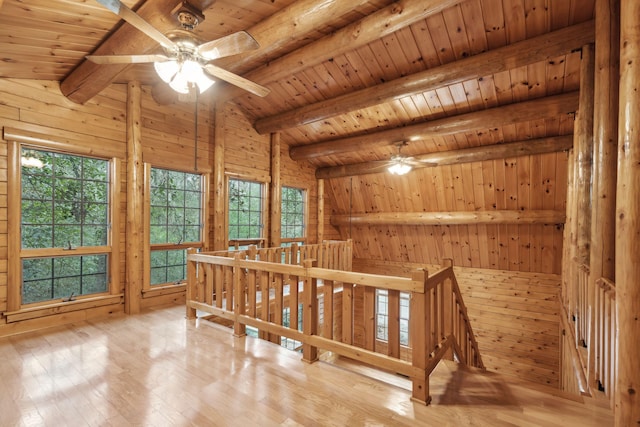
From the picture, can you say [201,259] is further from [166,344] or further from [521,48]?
[521,48]

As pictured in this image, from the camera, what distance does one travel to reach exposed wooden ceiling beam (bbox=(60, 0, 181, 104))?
2428 mm

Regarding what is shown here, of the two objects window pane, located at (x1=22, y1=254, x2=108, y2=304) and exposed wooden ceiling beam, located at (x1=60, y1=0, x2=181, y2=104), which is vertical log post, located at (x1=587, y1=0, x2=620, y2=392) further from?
window pane, located at (x1=22, y1=254, x2=108, y2=304)

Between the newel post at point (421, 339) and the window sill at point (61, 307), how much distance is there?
3.91 metres

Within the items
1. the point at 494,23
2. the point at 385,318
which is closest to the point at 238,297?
the point at 494,23

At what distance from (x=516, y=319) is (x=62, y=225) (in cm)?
787

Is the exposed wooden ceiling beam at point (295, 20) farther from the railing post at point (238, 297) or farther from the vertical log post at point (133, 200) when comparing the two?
the railing post at point (238, 297)

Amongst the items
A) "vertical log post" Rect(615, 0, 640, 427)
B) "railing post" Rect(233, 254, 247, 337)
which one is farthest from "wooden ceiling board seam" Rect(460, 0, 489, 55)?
"railing post" Rect(233, 254, 247, 337)

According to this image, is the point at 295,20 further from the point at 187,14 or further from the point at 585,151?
the point at 585,151

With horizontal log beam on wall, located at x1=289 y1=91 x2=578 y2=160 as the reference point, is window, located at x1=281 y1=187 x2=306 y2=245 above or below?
below

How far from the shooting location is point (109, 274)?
4.09 m

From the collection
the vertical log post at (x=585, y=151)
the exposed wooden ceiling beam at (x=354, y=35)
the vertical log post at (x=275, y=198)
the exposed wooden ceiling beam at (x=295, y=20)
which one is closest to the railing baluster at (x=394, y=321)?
the exposed wooden ceiling beam at (x=295, y=20)

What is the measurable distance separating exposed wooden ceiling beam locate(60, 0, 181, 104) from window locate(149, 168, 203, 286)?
4.41ft

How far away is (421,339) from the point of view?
2156 mm

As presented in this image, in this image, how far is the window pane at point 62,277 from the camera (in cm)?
349
